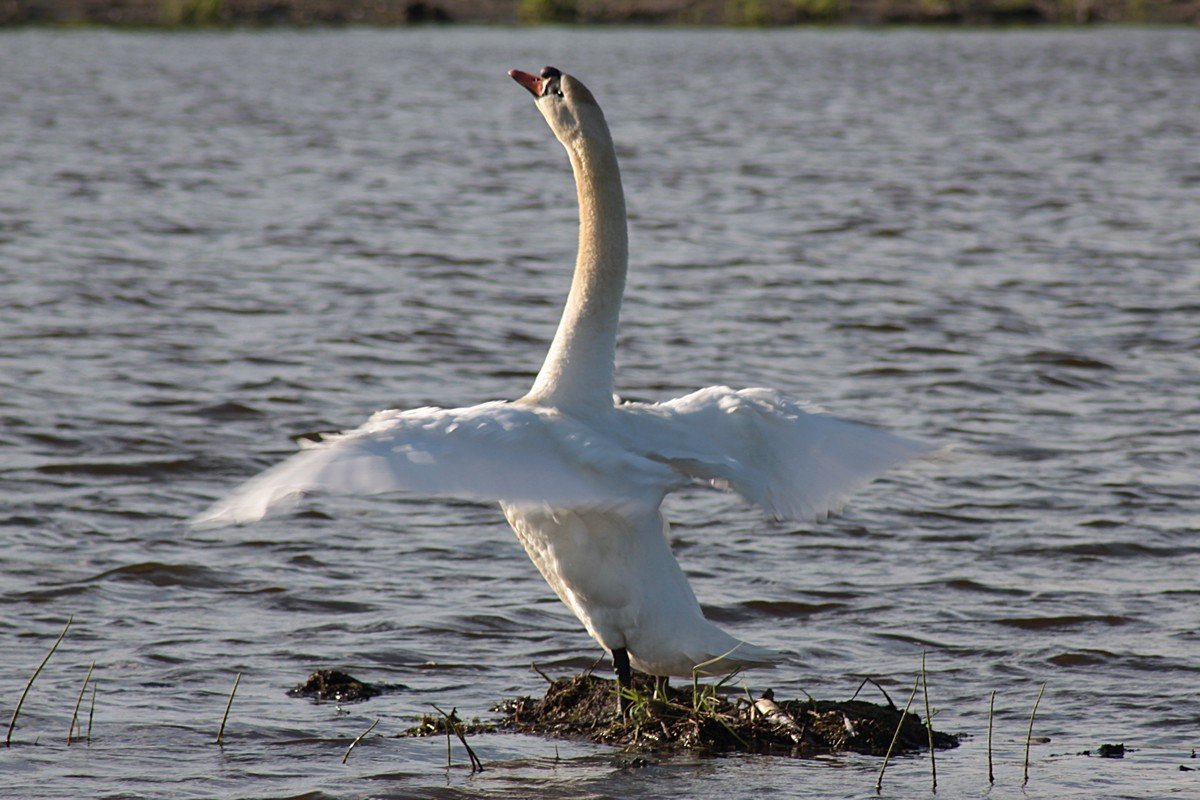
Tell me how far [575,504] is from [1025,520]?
4851mm

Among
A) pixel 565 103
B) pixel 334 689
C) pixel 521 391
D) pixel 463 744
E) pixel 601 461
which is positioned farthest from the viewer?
pixel 521 391

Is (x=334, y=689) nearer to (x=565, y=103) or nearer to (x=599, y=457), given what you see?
(x=599, y=457)

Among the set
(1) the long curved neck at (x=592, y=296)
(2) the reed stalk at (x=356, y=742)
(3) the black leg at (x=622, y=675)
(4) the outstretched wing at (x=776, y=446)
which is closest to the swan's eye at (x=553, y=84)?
(1) the long curved neck at (x=592, y=296)

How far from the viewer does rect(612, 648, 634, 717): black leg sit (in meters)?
5.75

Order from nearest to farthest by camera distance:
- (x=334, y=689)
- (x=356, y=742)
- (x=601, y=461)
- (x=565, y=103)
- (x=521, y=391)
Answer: (x=601, y=461)
(x=356, y=742)
(x=565, y=103)
(x=334, y=689)
(x=521, y=391)

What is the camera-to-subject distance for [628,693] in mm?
5855

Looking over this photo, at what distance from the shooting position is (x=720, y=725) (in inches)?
229

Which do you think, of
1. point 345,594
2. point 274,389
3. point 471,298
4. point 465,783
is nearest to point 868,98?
point 471,298

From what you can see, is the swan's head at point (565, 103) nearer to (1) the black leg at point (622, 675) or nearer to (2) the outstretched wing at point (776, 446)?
(2) the outstretched wing at point (776, 446)

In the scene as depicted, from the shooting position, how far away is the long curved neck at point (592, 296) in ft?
18.6

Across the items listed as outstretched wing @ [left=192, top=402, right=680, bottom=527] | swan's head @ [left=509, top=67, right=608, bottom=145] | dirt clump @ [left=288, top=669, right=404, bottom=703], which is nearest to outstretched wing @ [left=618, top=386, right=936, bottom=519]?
outstretched wing @ [left=192, top=402, right=680, bottom=527]

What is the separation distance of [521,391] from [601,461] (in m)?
6.71

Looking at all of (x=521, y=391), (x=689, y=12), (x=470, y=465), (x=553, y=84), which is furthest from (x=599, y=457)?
(x=689, y=12)

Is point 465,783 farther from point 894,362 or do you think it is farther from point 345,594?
point 894,362
